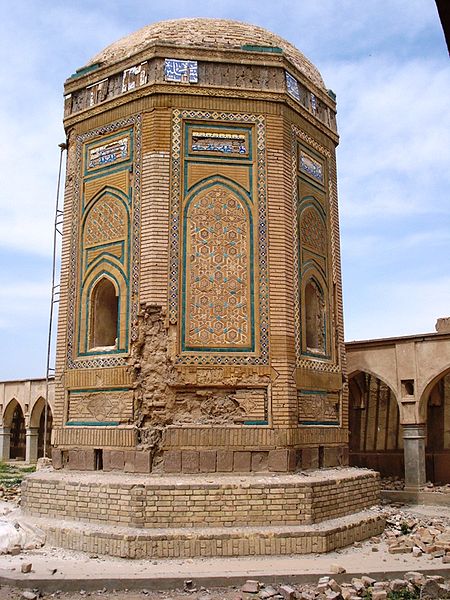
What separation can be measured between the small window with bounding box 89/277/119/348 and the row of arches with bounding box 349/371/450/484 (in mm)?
8303

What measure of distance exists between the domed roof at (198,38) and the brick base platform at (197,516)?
7187 millimetres

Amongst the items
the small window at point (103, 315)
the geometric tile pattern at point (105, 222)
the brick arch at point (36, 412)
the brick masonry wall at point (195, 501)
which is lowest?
the brick masonry wall at point (195, 501)

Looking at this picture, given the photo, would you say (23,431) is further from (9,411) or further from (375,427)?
(375,427)

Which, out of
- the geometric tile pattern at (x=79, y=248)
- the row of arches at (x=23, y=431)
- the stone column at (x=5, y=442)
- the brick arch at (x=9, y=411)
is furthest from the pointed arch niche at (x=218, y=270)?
the stone column at (x=5, y=442)

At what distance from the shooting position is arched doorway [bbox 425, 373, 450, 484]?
1659 cm

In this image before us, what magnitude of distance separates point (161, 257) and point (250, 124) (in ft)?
9.15

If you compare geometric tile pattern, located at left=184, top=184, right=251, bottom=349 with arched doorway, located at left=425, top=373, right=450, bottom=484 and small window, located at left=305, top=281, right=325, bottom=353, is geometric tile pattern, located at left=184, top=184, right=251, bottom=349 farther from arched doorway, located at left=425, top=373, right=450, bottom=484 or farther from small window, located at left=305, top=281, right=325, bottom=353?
arched doorway, located at left=425, top=373, right=450, bottom=484

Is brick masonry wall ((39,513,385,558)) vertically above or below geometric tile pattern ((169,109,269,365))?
below

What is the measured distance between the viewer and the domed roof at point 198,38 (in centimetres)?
1116

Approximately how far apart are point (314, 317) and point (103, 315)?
3745mm

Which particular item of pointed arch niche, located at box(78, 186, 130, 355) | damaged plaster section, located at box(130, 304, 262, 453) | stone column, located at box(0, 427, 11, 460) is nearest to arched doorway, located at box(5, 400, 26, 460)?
stone column, located at box(0, 427, 11, 460)

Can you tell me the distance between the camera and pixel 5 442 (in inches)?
1045

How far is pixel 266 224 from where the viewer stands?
1053 centimetres

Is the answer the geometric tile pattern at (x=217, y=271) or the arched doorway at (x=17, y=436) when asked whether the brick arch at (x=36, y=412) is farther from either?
the geometric tile pattern at (x=217, y=271)
